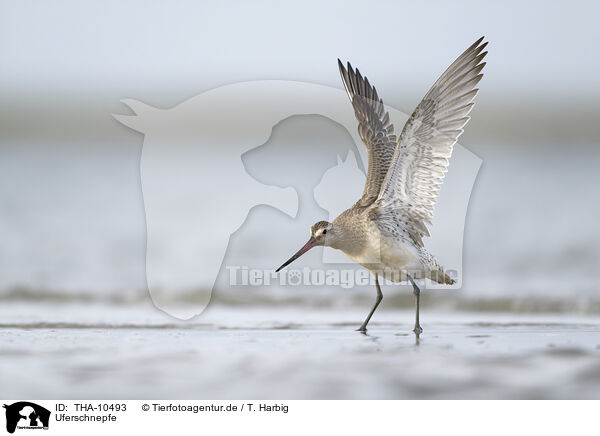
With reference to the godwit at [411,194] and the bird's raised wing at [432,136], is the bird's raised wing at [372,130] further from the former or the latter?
the bird's raised wing at [432,136]

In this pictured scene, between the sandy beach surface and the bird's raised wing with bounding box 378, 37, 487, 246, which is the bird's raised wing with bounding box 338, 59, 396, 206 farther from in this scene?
the sandy beach surface

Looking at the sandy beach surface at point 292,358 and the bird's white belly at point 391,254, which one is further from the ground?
the bird's white belly at point 391,254

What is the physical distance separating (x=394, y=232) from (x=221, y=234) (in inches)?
97.4

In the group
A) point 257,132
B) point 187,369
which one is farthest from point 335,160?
point 187,369

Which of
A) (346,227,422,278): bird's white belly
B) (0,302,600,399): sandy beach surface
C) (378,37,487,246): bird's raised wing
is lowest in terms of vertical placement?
(0,302,600,399): sandy beach surface

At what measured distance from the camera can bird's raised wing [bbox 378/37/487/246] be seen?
5.35m

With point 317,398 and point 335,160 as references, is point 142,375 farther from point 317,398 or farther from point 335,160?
point 335,160

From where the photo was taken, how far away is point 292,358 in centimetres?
404

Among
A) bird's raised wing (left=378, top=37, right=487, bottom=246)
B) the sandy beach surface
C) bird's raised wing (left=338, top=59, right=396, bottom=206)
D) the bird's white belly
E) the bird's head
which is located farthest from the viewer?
bird's raised wing (left=338, top=59, right=396, bottom=206)

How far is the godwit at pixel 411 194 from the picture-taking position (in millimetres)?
5391

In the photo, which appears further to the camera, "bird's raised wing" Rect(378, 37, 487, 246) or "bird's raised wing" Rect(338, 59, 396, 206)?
"bird's raised wing" Rect(338, 59, 396, 206)

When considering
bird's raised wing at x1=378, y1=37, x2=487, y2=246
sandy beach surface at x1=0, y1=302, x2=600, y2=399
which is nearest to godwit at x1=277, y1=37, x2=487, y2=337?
bird's raised wing at x1=378, y1=37, x2=487, y2=246

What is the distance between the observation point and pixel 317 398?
3.38 metres

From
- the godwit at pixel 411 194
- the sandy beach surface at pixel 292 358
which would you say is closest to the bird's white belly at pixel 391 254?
the godwit at pixel 411 194
